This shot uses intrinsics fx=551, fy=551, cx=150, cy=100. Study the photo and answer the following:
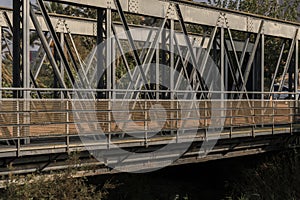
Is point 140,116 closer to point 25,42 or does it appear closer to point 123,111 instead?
point 123,111

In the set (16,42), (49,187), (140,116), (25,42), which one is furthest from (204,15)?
(49,187)

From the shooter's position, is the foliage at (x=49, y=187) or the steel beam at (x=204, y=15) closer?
the foliage at (x=49, y=187)

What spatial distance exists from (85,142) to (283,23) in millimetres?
11771

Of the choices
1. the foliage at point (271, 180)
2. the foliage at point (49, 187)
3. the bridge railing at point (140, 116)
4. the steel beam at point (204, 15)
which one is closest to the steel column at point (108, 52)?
the steel beam at point (204, 15)

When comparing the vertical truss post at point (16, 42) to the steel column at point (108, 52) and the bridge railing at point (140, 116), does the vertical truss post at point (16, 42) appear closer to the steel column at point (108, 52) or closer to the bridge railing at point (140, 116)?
the bridge railing at point (140, 116)

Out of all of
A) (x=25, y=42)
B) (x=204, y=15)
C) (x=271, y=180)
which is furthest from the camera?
(x=271, y=180)

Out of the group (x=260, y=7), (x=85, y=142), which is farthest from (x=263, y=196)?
(x=260, y=7)

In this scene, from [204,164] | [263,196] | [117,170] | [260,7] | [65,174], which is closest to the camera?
[65,174]

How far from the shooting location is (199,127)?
15266mm

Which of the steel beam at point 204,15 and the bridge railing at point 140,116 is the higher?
the steel beam at point 204,15

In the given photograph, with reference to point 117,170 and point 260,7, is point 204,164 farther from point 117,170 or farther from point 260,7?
point 260,7

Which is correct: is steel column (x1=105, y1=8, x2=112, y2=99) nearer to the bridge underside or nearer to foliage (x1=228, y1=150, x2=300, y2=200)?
the bridge underside

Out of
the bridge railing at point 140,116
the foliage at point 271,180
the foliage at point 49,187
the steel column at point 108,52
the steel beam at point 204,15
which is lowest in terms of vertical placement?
the foliage at point 271,180

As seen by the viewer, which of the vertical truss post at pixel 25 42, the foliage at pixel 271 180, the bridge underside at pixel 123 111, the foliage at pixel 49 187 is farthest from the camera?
the foliage at pixel 271 180
